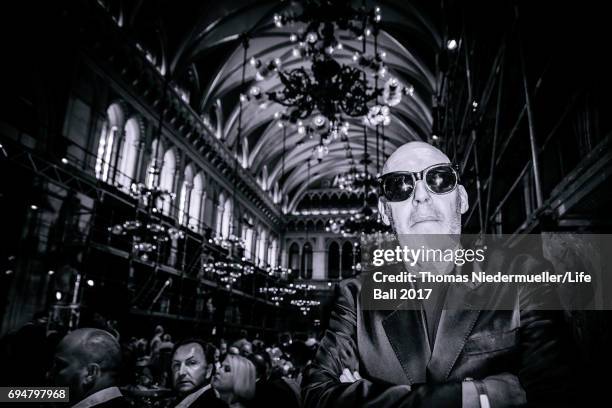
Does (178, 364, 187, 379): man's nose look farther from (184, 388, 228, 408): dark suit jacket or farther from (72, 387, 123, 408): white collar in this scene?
(72, 387, 123, 408): white collar

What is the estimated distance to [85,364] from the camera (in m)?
2.76

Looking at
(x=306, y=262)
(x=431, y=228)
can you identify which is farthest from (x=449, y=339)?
(x=306, y=262)

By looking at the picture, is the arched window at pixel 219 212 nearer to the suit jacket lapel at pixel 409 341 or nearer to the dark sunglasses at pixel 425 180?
the dark sunglasses at pixel 425 180

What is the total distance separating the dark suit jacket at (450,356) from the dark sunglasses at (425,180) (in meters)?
0.28

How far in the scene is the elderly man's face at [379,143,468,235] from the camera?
129cm

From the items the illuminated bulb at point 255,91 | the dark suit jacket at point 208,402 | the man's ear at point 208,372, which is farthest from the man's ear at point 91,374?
the illuminated bulb at point 255,91

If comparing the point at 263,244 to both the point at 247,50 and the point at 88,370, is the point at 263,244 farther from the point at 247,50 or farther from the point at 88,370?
Answer: the point at 88,370

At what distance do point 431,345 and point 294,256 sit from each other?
112ft

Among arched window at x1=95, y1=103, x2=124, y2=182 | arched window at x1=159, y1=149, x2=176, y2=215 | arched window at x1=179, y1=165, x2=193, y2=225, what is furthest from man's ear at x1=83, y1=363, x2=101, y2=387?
arched window at x1=179, y1=165, x2=193, y2=225

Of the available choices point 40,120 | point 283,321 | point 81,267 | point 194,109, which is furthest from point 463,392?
point 283,321

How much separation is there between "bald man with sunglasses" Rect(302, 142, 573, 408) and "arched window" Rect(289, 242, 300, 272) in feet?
110

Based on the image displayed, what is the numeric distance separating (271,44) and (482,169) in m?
13.7

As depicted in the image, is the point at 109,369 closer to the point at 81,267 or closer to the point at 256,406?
the point at 256,406

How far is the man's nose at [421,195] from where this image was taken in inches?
51.2
